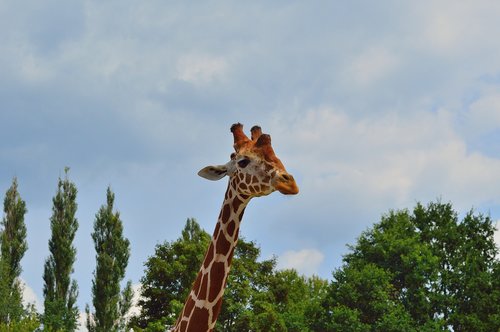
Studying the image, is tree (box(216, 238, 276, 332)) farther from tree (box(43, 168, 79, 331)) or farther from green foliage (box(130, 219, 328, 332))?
tree (box(43, 168, 79, 331))

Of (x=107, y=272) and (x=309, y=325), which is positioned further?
(x=107, y=272)

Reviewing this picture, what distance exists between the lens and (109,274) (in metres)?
37.4

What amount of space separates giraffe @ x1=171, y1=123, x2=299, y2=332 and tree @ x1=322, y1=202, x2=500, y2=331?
20750mm

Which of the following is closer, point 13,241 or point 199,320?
point 199,320

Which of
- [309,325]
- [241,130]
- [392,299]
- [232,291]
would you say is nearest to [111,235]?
[232,291]

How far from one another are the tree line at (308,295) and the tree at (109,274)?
5 centimetres

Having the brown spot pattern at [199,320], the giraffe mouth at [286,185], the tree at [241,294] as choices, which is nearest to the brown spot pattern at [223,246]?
the brown spot pattern at [199,320]

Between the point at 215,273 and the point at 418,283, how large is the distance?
23081 mm

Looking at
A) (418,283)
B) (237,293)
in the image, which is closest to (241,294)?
(237,293)

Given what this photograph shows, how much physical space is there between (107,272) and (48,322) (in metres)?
3.91

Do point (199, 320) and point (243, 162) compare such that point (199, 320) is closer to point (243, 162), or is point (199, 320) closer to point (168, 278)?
point (243, 162)

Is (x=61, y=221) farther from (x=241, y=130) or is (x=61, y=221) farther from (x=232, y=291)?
(x=241, y=130)

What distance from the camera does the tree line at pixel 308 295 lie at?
29594mm

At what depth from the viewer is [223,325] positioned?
32031 mm
